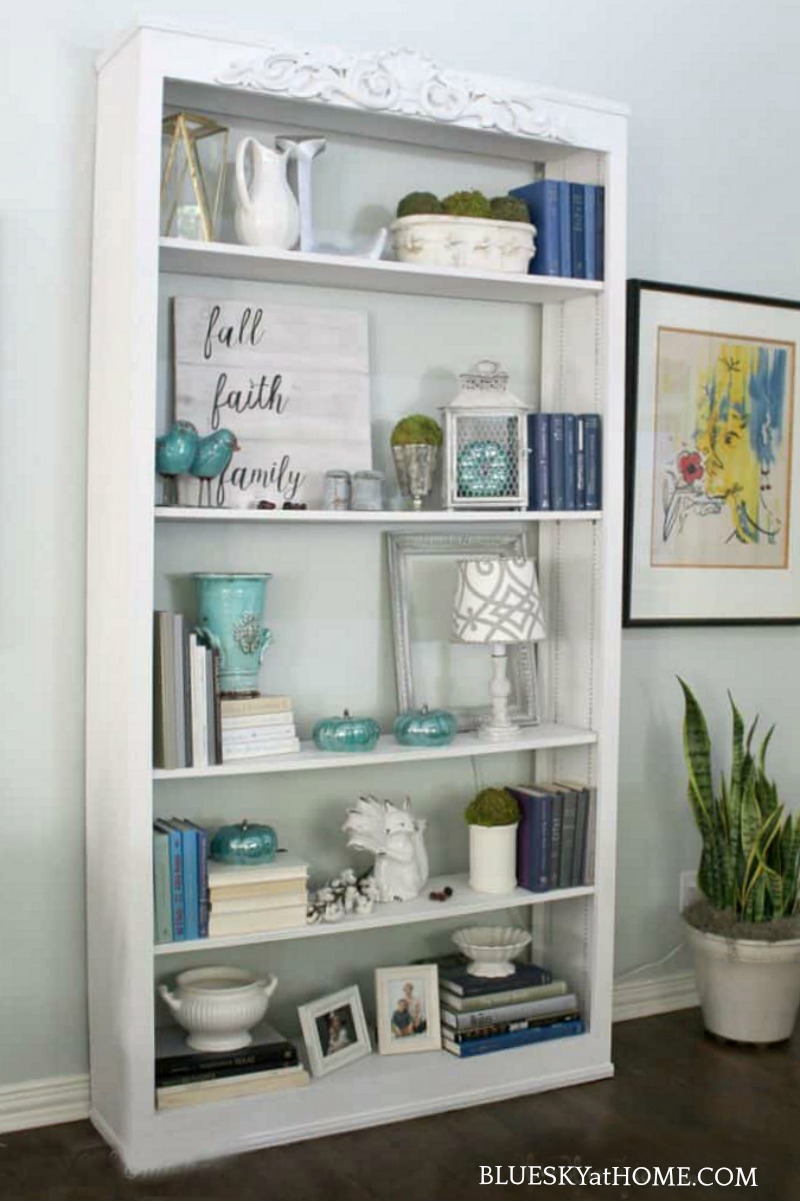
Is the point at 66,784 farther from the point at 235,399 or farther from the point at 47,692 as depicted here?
the point at 235,399

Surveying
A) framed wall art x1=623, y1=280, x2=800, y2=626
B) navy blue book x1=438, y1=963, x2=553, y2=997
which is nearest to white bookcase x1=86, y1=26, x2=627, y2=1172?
navy blue book x1=438, y1=963, x2=553, y2=997

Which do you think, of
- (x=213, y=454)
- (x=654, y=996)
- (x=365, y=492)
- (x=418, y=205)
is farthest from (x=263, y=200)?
(x=654, y=996)

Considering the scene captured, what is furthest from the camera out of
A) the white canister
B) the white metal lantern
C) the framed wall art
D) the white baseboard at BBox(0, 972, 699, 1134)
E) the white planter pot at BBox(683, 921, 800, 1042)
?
the framed wall art

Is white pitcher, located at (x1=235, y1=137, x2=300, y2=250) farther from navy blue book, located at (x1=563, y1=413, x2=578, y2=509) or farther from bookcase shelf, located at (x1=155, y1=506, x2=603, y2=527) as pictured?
navy blue book, located at (x1=563, y1=413, x2=578, y2=509)

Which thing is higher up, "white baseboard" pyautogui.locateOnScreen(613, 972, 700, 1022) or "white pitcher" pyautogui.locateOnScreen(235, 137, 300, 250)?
"white pitcher" pyautogui.locateOnScreen(235, 137, 300, 250)

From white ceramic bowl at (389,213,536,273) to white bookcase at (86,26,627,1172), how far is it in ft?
0.14

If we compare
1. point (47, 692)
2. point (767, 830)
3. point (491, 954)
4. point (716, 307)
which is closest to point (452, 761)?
point (491, 954)

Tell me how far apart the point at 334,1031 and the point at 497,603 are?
3.02 ft

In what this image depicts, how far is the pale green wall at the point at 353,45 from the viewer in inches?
110

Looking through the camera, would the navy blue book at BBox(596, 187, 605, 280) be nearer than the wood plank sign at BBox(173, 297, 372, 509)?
No

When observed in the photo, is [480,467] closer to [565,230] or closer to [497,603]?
[497,603]

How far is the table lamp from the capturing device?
2.99 m

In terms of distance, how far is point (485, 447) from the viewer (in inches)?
121

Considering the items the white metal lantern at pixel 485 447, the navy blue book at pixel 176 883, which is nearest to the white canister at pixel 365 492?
the white metal lantern at pixel 485 447
